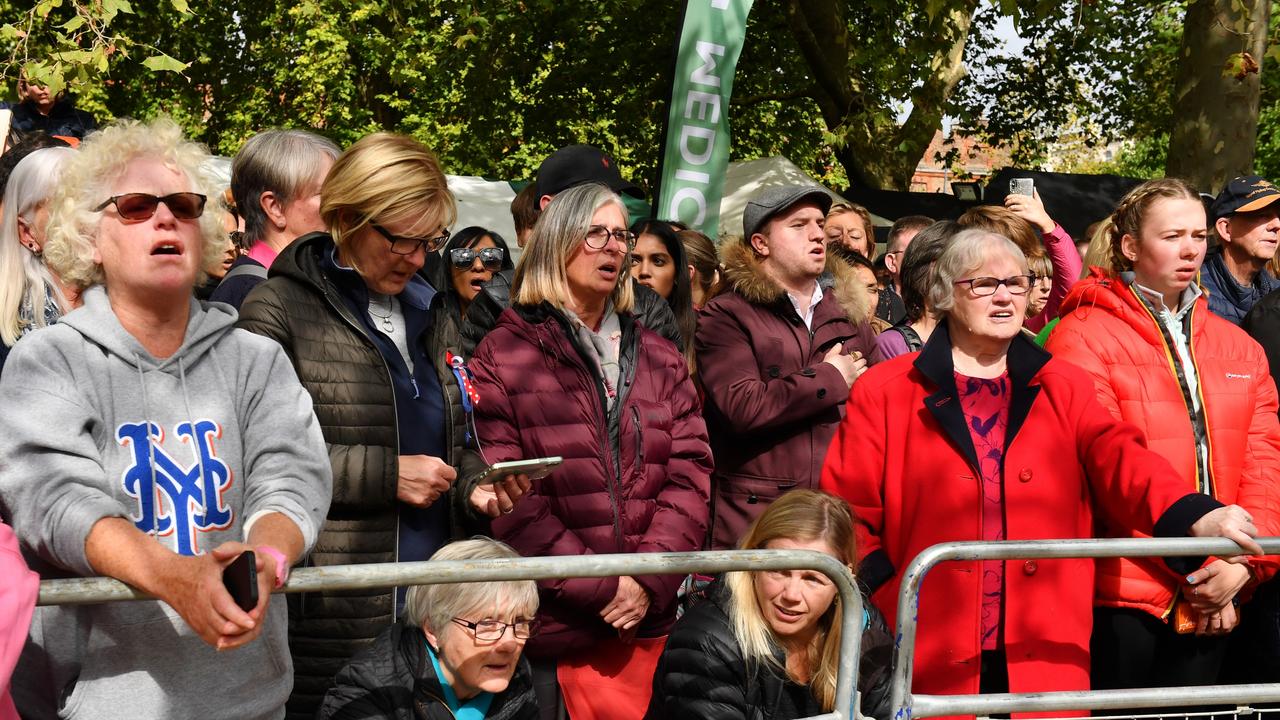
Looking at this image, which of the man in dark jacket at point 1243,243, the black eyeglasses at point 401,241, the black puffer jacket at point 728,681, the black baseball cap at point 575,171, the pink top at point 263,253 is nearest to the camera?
the black puffer jacket at point 728,681

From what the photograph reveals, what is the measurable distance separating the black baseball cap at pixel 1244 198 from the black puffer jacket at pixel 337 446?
3.93m

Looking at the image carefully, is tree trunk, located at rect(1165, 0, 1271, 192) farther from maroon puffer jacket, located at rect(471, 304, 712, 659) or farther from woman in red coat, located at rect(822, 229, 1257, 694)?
maroon puffer jacket, located at rect(471, 304, 712, 659)

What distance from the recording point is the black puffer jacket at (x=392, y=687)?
3.00m

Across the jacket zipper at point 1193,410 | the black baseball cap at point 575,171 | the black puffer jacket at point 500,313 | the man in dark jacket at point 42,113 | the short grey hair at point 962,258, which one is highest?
the man in dark jacket at point 42,113

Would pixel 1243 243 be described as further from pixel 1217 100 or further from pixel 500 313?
pixel 1217 100

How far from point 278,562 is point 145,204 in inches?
28.2

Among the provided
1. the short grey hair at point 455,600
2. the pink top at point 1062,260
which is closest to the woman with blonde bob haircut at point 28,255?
the short grey hair at point 455,600

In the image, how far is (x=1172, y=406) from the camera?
399 centimetres

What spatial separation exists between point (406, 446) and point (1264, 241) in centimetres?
393

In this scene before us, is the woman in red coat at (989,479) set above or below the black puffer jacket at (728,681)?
above

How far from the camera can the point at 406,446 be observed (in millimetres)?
3398

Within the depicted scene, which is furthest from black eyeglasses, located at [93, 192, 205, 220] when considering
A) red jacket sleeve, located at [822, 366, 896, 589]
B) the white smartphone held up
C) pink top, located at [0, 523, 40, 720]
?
red jacket sleeve, located at [822, 366, 896, 589]

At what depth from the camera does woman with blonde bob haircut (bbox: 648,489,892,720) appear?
312 centimetres

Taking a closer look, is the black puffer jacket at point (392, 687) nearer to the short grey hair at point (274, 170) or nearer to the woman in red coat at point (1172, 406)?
the short grey hair at point (274, 170)
